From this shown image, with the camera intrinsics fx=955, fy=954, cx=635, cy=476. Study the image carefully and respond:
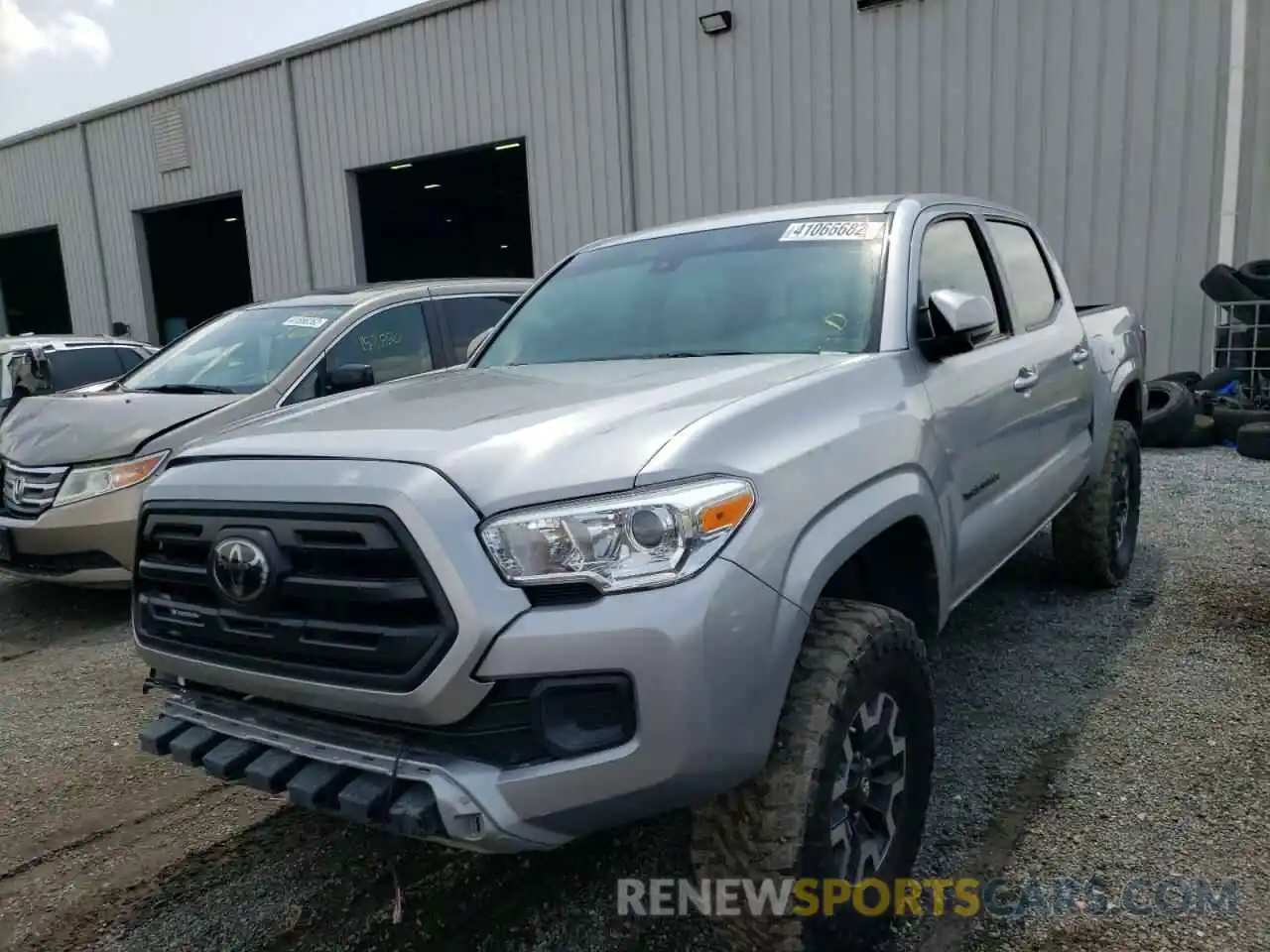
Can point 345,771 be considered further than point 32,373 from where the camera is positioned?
No

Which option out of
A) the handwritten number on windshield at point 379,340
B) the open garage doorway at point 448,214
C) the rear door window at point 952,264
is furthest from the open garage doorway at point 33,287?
the rear door window at point 952,264

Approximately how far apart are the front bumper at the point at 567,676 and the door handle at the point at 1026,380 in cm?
186

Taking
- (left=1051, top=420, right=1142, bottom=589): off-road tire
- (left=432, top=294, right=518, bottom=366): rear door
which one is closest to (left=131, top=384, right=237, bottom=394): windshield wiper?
(left=432, top=294, right=518, bottom=366): rear door

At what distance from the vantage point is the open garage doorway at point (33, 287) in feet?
81.7

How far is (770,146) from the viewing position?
35.6 feet

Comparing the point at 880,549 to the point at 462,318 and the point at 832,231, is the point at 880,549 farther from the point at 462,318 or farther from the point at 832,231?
the point at 462,318

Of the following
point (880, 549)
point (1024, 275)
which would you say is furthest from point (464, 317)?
point (880, 549)

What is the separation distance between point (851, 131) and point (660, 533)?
9.55m

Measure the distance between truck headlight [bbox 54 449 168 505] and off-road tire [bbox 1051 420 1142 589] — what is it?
452 centimetres

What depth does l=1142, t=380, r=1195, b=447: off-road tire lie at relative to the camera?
779 centimetres

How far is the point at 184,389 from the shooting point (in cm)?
543

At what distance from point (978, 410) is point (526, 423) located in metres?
1.60

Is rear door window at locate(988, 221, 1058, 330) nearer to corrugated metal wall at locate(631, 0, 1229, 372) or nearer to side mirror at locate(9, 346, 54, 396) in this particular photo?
corrugated metal wall at locate(631, 0, 1229, 372)

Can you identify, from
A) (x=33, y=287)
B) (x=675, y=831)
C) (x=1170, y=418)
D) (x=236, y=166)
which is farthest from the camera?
(x=33, y=287)
